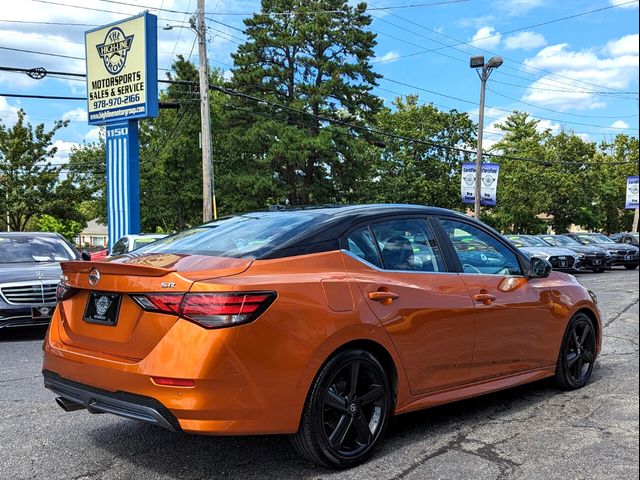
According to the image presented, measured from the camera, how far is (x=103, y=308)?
362 centimetres

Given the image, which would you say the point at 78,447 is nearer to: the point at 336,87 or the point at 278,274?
the point at 278,274

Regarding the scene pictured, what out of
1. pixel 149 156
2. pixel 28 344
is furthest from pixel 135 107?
pixel 149 156

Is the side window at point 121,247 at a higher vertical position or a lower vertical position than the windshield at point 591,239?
higher

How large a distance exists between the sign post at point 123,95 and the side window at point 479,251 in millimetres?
15267

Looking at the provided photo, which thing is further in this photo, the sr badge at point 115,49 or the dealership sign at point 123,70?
the sr badge at point 115,49

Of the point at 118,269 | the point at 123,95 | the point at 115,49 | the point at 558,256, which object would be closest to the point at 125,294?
the point at 118,269

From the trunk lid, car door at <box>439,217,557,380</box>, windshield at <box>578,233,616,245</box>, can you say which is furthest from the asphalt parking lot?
windshield at <box>578,233,616,245</box>

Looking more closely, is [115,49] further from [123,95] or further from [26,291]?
[26,291]

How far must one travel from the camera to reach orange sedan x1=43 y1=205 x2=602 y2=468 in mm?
3203

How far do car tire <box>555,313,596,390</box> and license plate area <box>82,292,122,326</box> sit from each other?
12.1ft

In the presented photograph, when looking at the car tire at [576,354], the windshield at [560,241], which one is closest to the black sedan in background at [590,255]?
the windshield at [560,241]

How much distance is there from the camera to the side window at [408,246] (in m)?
4.11

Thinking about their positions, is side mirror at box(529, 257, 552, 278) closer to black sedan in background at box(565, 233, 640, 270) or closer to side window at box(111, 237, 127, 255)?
side window at box(111, 237, 127, 255)

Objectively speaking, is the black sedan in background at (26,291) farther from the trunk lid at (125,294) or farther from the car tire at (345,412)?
the car tire at (345,412)
